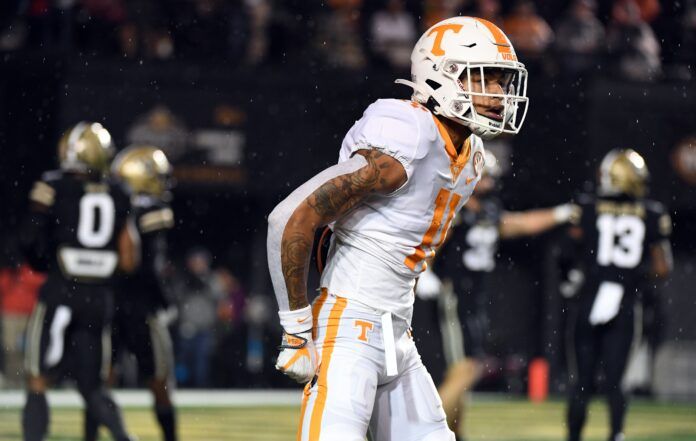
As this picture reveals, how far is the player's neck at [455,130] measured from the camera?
13.3 ft

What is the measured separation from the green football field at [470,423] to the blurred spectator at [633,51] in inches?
150

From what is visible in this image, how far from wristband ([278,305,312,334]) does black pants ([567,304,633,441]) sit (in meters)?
4.59

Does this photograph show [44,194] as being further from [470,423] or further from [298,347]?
[470,423]

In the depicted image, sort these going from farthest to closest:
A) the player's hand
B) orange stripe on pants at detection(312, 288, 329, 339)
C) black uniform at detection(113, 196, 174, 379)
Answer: black uniform at detection(113, 196, 174, 379), orange stripe on pants at detection(312, 288, 329, 339), the player's hand

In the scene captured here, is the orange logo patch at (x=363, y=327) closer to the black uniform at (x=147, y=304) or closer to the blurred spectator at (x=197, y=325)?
the black uniform at (x=147, y=304)

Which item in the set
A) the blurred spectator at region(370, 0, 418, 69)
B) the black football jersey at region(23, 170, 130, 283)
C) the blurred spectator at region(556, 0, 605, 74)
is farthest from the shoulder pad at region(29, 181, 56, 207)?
the blurred spectator at region(556, 0, 605, 74)

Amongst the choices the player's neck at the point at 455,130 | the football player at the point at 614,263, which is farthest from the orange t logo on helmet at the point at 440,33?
the football player at the point at 614,263

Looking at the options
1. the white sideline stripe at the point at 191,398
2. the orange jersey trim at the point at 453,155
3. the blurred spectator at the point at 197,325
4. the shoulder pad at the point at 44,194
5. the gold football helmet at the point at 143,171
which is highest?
the orange jersey trim at the point at 453,155

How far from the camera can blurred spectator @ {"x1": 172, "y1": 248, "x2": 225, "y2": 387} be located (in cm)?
1508

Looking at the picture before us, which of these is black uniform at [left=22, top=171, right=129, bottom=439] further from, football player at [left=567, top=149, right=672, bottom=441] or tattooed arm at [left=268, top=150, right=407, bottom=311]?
tattooed arm at [left=268, top=150, right=407, bottom=311]

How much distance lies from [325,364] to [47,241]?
145 inches

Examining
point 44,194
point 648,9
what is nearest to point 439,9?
point 648,9

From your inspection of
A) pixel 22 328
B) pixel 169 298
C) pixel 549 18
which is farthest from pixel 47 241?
pixel 549 18

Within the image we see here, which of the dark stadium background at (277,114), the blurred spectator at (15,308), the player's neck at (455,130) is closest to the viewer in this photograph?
the player's neck at (455,130)
